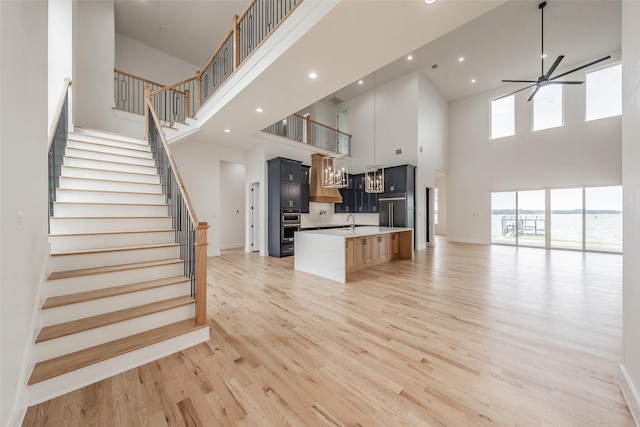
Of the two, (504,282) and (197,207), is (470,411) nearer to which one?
(504,282)

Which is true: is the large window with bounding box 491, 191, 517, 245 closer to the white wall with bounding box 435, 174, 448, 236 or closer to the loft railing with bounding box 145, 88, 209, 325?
the white wall with bounding box 435, 174, 448, 236

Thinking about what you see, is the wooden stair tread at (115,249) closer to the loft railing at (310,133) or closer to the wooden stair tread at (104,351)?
the wooden stair tread at (104,351)

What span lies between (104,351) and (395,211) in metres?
7.30

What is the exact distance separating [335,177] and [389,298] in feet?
9.64

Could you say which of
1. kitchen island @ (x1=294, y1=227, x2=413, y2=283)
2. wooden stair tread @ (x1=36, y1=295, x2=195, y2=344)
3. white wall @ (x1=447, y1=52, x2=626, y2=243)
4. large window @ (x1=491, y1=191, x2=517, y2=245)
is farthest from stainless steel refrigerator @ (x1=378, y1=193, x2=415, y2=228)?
wooden stair tread @ (x1=36, y1=295, x2=195, y2=344)

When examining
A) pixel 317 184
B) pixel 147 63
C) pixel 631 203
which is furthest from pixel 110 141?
pixel 631 203

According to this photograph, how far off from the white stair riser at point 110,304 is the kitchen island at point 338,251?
8.07 feet

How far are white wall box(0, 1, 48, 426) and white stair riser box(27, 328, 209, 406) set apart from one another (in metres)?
0.11

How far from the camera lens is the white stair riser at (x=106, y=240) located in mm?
2525

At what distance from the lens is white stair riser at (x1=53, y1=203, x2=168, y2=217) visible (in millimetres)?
2856

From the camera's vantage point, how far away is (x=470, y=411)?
1493 mm

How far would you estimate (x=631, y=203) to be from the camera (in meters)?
1.56

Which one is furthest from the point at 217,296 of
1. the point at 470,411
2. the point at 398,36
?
the point at 398,36

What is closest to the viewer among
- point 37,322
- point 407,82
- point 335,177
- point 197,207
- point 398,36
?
point 37,322
